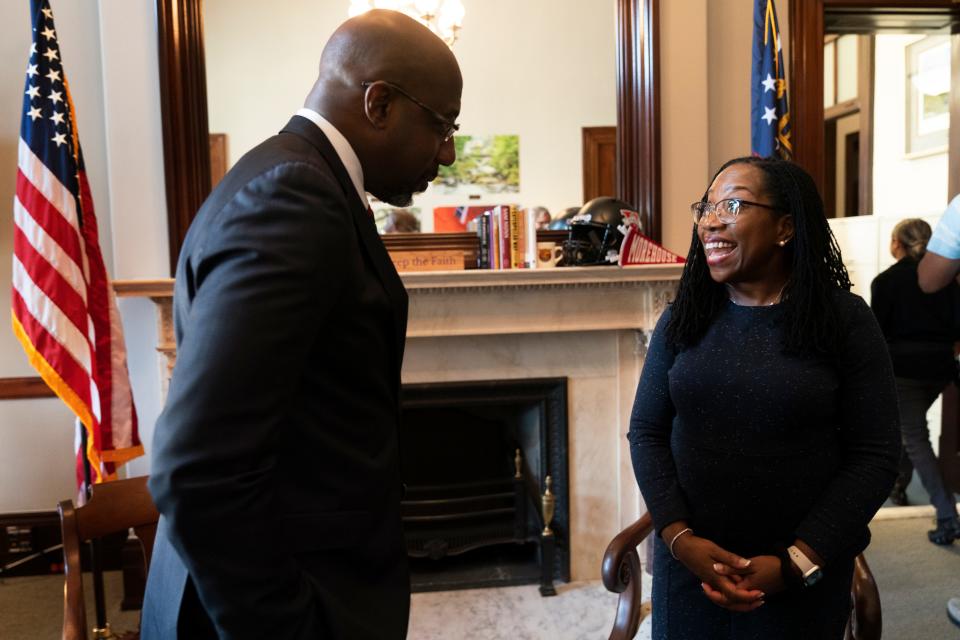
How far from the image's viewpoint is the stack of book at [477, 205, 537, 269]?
2.89 m

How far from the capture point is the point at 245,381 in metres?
0.75

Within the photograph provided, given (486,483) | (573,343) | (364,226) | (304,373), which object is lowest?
(486,483)

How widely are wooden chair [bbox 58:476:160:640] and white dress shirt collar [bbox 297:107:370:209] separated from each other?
106cm

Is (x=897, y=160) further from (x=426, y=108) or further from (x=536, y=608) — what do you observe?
(x=426, y=108)

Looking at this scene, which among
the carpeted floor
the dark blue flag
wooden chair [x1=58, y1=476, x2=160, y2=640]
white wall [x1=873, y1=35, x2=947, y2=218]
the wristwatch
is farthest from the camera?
white wall [x1=873, y1=35, x2=947, y2=218]

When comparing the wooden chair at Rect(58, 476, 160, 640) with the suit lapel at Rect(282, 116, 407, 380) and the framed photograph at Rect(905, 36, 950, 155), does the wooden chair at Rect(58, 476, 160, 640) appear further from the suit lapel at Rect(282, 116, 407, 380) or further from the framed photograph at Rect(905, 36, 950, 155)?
the framed photograph at Rect(905, 36, 950, 155)

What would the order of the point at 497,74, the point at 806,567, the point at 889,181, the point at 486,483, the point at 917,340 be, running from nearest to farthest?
the point at 806,567 → the point at 486,483 → the point at 917,340 → the point at 497,74 → the point at 889,181

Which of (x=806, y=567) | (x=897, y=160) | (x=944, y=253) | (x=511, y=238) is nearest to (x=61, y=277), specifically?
(x=511, y=238)

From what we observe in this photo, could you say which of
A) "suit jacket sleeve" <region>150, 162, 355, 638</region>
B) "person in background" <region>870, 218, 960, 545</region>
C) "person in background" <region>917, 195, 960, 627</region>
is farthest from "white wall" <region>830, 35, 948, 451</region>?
"suit jacket sleeve" <region>150, 162, 355, 638</region>

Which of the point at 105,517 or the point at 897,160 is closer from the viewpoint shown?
the point at 105,517

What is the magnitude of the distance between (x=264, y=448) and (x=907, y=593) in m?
2.93

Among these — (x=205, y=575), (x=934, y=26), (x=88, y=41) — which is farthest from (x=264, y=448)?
(x=934, y=26)

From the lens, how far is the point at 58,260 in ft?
8.44

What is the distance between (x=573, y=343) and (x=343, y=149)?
2.26 meters
